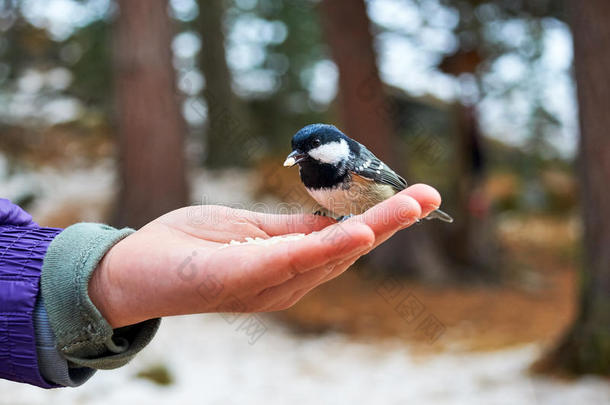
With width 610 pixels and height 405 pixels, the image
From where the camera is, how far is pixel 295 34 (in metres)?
9.20

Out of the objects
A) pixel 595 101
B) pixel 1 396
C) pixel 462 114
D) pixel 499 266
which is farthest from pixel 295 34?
pixel 1 396

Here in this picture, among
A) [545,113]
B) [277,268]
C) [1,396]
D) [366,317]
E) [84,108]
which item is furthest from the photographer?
[84,108]

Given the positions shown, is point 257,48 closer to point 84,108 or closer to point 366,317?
point 84,108

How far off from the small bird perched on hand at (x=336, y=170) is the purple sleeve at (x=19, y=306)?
717 millimetres

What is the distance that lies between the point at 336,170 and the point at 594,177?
3247 mm

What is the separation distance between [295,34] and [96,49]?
3.07 metres

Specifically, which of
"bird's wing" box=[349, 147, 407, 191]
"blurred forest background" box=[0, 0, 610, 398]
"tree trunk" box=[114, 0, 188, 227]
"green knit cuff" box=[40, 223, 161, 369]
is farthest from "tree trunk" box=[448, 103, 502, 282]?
"green knit cuff" box=[40, 223, 161, 369]

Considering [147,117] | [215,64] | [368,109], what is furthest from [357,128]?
→ [215,64]

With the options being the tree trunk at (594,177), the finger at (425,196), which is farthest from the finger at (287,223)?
the tree trunk at (594,177)

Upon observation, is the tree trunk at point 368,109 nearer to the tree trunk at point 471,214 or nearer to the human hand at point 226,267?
the tree trunk at point 471,214

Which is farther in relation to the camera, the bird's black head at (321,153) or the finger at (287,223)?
the finger at (287,223)

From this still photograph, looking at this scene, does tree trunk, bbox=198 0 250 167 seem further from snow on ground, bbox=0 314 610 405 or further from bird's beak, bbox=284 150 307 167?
bird's beak, bbox=284 150 307 167

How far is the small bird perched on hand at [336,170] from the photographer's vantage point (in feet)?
5.60

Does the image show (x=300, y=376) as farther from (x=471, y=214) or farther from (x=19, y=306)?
(x=19, y=306)
